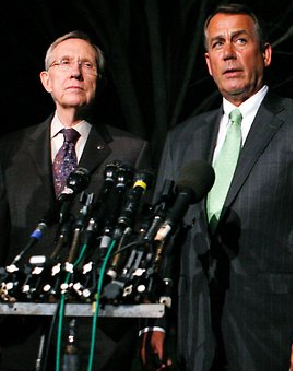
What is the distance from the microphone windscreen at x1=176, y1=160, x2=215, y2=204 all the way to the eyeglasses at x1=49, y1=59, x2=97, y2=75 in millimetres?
1116

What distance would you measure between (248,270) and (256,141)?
606mm

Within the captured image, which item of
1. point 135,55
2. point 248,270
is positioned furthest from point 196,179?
point 135,55

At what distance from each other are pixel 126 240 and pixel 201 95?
39.0ft

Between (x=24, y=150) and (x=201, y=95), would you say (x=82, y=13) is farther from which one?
(x=24, y=150)

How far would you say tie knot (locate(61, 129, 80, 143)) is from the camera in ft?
14.3

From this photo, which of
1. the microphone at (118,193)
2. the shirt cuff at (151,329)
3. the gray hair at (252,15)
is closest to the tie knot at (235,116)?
the gray hair at (252,15)

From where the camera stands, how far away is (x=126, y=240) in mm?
3148

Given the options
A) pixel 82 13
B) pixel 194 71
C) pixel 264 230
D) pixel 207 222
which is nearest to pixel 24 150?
pixel 207 222

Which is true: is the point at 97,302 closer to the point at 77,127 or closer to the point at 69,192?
the point at 69,192

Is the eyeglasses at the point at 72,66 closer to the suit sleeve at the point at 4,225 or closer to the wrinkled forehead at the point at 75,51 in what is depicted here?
the wrinkled forehead at the point at 75,51

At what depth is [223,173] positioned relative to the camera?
13.0 ft

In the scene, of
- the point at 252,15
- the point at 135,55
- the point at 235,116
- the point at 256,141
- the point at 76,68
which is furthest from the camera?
the point at 135,55

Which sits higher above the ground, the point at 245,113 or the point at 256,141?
the point at 245,113

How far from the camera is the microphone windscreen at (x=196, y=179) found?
3352mm
